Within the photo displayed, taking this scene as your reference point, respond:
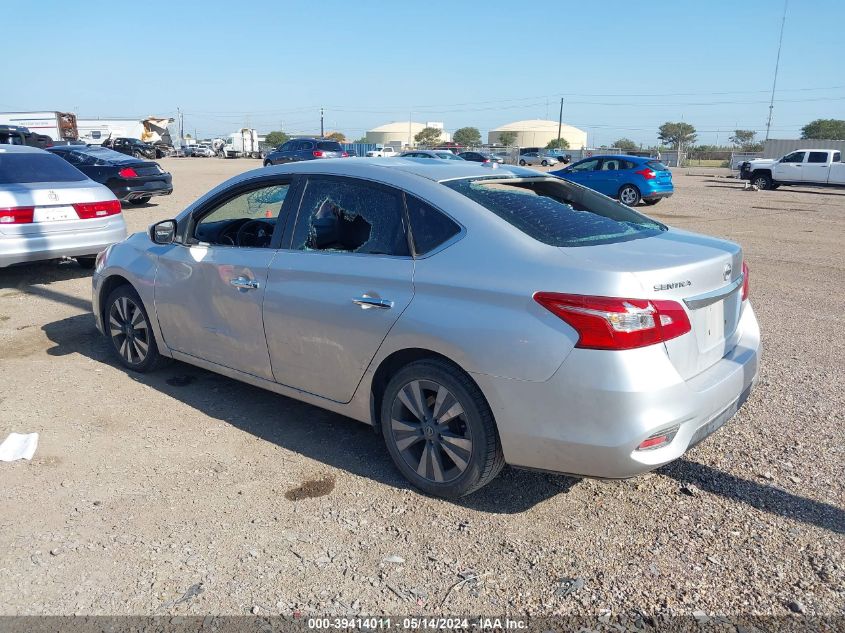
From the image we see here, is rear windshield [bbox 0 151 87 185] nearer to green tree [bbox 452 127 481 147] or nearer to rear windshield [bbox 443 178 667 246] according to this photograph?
rear windshield [bbox 443 178 667 246]

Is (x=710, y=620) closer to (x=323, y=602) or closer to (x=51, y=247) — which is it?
(x=323, y=602)

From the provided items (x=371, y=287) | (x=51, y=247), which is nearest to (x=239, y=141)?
(x=51, y=247)

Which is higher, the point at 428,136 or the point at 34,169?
the point at 428,136

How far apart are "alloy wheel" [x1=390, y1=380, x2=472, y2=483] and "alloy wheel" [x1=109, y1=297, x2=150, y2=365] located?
247cm

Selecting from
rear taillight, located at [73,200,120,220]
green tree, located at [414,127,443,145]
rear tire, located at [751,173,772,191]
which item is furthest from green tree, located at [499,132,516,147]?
rear taillight, located at [73,200,120,220]

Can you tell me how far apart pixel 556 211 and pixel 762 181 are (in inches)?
1174

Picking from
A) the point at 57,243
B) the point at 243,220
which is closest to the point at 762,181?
the point at 57,243

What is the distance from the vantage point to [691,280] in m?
3.05

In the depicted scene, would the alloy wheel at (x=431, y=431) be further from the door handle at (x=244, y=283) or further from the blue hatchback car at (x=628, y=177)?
the blue hatchback car at (x=628, y=177)

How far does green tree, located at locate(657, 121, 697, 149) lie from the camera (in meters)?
94.0

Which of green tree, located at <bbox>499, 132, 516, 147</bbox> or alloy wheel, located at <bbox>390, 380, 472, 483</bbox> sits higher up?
green tree, located at <bbox>499, 132, 516, 147</bbox>

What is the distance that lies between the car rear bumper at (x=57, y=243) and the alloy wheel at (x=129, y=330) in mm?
3065

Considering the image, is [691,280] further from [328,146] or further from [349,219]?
[328,146]

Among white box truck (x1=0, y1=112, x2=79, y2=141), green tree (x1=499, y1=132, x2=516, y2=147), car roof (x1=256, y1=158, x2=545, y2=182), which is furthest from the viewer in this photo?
green tree (x1=499, y1=132, x2=516, y2=147)
